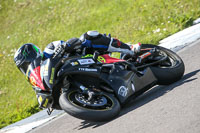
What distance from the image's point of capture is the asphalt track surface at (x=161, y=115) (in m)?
4.04

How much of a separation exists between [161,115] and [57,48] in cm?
200

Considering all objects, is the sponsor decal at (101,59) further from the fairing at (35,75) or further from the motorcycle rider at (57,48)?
the fairing at (35,75)

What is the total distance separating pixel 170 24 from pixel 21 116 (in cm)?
521

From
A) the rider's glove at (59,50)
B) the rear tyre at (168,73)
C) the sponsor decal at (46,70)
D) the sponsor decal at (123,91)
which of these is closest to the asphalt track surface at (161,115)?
the rear tyre at (168,73)

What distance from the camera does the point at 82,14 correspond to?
16078 millimetres

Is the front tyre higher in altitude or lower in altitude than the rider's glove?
lower

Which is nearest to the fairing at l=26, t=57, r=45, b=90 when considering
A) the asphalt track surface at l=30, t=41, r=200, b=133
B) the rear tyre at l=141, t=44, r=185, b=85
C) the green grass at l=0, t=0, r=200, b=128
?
the asphalt track surface at l=30, t=41, r=200, b=133

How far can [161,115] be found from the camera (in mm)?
4465

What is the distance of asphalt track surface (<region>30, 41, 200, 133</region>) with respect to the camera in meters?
4.04

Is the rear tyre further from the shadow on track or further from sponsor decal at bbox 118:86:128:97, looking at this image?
sponsor decal at bbox 118:86:128:97

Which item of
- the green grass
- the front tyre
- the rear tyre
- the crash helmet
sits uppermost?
the crash helmet

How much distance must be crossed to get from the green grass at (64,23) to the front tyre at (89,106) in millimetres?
3862

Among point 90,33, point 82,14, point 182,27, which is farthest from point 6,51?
point 90,33

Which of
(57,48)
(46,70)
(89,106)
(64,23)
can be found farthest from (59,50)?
(64,23)
